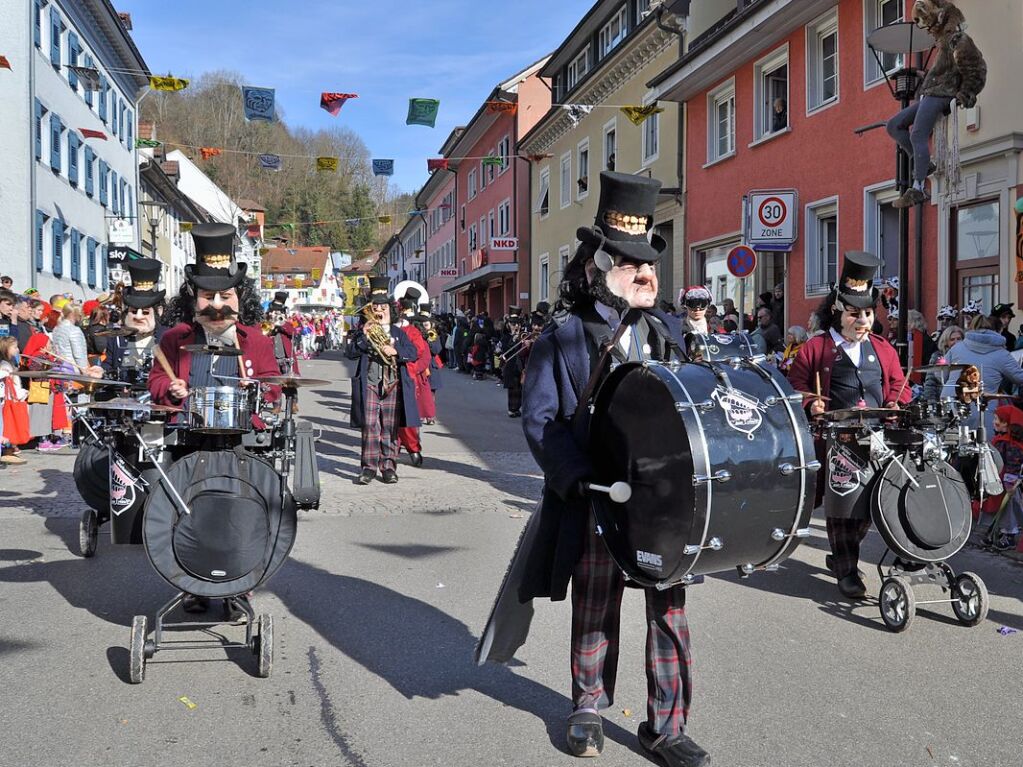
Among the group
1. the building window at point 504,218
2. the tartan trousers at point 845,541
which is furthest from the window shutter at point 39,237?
the tartan trousers at point 845,541

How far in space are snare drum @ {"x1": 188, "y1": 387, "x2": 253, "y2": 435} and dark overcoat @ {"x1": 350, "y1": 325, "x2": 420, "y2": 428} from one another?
618 centimetres

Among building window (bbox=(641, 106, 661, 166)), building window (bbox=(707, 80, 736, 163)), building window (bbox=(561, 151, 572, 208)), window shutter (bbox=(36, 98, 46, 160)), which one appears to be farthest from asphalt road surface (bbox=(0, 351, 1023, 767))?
building window (bbox=(561, 151, 572, 208))

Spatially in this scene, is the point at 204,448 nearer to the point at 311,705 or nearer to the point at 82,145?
the point at 311,705

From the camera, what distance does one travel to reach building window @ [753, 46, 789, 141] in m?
18.9

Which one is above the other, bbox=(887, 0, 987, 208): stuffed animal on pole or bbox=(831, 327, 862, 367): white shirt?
bbox=(887, 0, 987, 208): stuffed animal on pole

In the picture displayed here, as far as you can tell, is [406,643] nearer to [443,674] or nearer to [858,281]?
[443,674]

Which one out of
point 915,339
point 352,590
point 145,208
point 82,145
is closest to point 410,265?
point 145,208

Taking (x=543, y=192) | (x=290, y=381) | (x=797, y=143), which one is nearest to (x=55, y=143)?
(x=543, y=192)

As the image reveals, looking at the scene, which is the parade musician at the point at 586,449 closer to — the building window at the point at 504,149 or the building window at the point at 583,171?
the building window at the point at 583,171

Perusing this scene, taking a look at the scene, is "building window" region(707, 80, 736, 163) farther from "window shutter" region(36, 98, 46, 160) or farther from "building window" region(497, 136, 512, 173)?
"building window" region(497, 136, 512, 173)

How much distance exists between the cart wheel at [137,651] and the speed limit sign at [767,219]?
12.6 meters

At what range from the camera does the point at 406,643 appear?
510 cm

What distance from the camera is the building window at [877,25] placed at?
A: 15.4m

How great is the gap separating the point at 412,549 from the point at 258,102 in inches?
558
